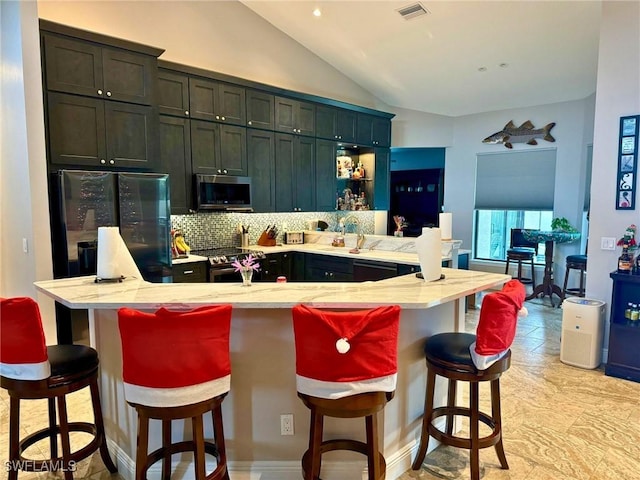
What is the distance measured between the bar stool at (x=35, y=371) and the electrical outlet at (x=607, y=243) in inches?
168

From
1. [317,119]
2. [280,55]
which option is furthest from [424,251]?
[280,55]

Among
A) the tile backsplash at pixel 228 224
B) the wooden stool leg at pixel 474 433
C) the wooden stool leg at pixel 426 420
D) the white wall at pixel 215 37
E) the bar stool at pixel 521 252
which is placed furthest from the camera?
the bar stool at pixel 521 252

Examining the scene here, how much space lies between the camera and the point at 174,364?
1.74m

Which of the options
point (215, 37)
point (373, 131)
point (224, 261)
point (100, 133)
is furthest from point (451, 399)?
point (373, 131)

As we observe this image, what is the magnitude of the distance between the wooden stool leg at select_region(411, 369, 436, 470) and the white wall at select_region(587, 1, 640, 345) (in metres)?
2.64

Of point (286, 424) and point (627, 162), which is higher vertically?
point (627, 162)

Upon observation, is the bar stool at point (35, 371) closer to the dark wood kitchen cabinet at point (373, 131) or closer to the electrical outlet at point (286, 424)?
the electrical outlet at point (286, 424)

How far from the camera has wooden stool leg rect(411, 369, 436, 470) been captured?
232 centimetres

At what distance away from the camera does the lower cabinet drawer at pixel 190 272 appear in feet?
14.4

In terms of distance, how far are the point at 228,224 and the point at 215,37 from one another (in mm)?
2366

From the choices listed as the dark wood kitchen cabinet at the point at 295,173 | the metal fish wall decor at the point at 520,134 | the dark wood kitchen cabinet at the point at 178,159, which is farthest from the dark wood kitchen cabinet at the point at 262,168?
the metal fish wall decor at the point at 520,134

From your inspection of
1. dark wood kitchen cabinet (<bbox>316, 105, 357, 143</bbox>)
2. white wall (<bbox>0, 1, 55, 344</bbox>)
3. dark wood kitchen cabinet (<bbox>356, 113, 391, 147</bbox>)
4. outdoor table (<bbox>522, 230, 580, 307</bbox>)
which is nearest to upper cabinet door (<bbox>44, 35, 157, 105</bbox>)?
white wall (<bbox>0, 1, 55, 344</bbox>)

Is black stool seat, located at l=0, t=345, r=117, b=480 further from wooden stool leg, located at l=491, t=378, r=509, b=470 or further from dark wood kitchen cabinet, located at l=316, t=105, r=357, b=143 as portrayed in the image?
dark wood kitchen cabinet, located at l=316, t=105, r=357, b=143

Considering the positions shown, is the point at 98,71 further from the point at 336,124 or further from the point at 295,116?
the point at 336,124
